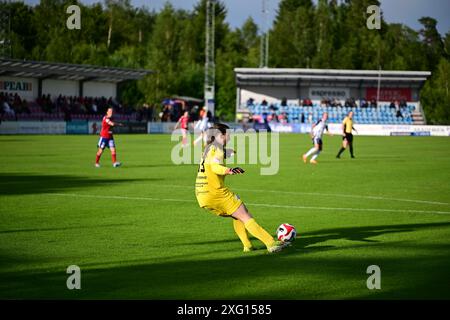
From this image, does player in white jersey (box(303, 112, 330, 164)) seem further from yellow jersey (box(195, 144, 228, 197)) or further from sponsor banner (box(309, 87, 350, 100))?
sponsor banner (box(309, 87, 350, 100))


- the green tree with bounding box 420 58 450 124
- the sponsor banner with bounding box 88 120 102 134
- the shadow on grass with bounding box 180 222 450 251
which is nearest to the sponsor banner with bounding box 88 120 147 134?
the sponsor banner with bounding box 88 120 102 134

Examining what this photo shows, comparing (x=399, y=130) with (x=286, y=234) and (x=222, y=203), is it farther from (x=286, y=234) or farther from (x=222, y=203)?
(x=222, y=203)

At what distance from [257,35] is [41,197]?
11639 cm

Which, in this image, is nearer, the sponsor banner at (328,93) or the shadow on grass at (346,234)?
the shadow on grass at (346,234)

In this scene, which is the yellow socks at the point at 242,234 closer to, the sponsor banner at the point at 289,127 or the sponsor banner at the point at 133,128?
the sponsor banner at the point at 133,128

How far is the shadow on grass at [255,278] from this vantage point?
9.25 metres

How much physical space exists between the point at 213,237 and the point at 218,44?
10997cm

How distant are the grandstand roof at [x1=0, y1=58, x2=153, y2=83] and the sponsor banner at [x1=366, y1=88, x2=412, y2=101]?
98.4 ft

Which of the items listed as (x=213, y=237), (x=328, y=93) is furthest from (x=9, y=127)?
(x=213, y=237)

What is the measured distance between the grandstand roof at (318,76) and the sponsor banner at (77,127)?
30.4 m

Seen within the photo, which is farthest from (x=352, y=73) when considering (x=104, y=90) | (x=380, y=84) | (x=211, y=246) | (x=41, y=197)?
(x=211, y=246)

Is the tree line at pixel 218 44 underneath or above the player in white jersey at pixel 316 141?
above

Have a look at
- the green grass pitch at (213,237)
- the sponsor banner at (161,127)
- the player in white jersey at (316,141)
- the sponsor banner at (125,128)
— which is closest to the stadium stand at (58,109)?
the sponsor banner at (125,128)

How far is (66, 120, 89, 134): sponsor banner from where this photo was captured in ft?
201
